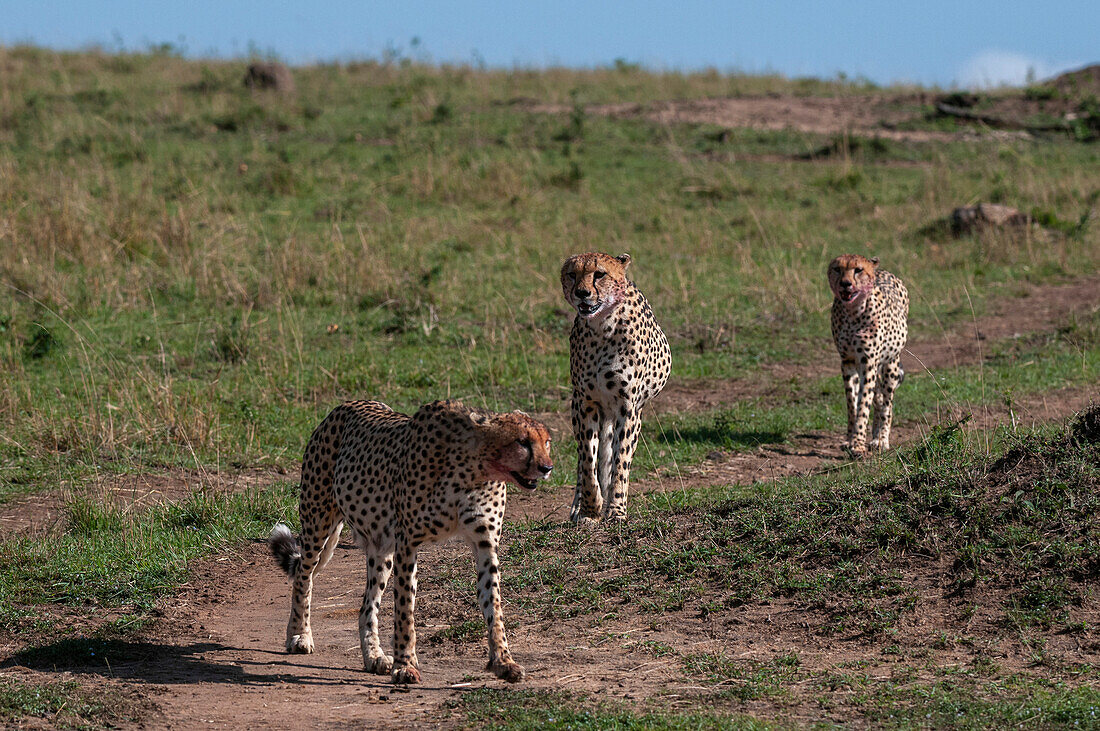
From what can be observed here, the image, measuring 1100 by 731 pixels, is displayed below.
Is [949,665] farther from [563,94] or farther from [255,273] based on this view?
[563,94]

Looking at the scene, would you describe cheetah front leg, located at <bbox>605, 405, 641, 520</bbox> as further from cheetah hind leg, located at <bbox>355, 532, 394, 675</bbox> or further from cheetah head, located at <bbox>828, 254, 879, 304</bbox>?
cheetah head, located at <bbox>828, 254, 879, 304</bbox>

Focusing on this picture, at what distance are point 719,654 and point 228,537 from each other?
2767 mm

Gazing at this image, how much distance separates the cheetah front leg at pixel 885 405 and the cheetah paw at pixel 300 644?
426cm

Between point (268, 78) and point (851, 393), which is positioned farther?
point (268, 78)

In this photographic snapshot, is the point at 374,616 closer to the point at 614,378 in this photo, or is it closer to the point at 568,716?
the point at 568,716

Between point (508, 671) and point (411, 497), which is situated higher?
point (411, 497)

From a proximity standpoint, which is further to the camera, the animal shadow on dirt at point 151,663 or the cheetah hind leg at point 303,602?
the cheetah hind leg at point 303,602

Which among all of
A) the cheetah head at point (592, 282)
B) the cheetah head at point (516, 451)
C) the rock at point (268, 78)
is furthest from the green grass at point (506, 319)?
the cheetah head at point (592, 282)

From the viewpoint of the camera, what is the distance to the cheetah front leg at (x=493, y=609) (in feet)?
14.6

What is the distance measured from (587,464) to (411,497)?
1.94m

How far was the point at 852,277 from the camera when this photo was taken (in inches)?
321

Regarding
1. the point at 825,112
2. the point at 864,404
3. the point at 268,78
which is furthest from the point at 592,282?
the point at 268,78

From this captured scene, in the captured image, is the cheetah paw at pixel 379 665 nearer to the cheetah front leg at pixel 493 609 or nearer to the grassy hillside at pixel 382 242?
the cheetah front leg at pixel 493 609

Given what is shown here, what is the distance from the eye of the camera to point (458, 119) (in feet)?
64.1
